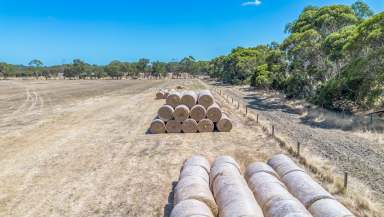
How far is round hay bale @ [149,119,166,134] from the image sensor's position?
21141 millimetres

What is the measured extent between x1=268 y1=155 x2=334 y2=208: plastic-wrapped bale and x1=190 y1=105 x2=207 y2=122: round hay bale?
10.2 meters

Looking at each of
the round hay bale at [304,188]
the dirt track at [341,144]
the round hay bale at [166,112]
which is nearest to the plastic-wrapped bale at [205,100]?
the round hay bale at [166,112]

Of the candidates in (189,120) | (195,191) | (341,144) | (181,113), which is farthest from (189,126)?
(195,191)

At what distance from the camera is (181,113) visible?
21.3 metres

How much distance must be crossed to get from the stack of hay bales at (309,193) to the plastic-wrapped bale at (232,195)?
150 cm

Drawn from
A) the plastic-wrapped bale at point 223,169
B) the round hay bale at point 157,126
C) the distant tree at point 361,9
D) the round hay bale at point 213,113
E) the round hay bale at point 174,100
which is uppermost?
the distant tree at point 361,9

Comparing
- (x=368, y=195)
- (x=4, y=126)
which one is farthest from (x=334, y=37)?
(x=4, y=126)

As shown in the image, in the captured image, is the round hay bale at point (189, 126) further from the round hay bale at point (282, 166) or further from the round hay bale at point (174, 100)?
the round hay bale at point (282, 166)

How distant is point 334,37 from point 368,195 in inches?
881

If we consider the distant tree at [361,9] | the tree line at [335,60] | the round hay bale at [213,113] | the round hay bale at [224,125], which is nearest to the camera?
the round hay bale at [213,113]

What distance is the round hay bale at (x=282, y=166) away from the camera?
10823 mm

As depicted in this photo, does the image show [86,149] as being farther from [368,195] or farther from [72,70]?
[72,70]

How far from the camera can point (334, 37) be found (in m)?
29.8

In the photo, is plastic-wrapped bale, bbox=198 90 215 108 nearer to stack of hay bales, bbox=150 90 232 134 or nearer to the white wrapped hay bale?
stack of hay bales, bbox=150 90 232 134
